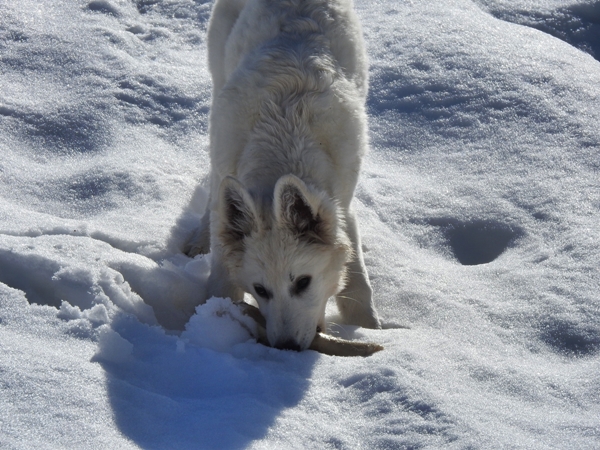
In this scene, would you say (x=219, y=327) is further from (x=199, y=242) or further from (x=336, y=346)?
(x=199, y=242)

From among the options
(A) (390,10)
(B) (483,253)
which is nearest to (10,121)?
(B) (483,253)

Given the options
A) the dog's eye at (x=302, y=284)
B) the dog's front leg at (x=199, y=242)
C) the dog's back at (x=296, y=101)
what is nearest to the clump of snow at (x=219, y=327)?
the dog's eye at (x=302, y=284)

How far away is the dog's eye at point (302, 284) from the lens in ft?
12.8

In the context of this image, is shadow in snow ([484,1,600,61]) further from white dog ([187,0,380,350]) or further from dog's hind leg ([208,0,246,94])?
white dog ([187,0,380,350])

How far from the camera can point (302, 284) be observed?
12.9 feet

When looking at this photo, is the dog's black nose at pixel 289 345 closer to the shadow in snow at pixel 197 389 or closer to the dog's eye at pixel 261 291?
the shadow in snow at pixel 197 389

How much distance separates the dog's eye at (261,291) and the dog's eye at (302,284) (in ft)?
0.56

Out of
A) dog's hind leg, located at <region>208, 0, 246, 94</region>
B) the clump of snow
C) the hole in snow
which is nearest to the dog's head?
the clump of snow

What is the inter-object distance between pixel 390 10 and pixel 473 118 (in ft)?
7.82

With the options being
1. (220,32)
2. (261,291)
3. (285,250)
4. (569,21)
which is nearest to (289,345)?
(261,291)

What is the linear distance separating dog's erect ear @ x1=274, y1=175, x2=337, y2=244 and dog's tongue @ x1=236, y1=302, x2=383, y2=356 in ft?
1.72

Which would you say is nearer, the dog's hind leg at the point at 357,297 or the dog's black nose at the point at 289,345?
the dog's black nose at the point at 289,345

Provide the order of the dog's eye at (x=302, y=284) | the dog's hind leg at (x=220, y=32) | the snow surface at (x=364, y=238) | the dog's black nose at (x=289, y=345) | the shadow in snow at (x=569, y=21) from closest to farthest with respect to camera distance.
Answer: the snow surface at (x=364, y=238) → the dog's black nose at (x=289, y=345) → the dog's eye at (x=302, y=284) → the dog's hind leg at (x=220, y=32) → the shadow in snow at (x=569, y=21)

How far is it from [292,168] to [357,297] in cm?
91
